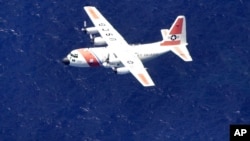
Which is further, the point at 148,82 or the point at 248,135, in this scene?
the point at 148,82

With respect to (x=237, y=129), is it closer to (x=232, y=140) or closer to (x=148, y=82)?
(x=232, y=140)

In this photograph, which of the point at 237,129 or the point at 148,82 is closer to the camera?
the point at 237,129

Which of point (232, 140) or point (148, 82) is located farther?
point (148, 82)

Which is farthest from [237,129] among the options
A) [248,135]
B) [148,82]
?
[148,82]

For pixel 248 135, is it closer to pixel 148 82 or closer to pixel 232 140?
pixel 232 140

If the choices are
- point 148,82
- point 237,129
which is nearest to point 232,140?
point 237,129

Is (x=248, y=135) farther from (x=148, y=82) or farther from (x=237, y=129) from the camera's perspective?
(x=148, y=82)
